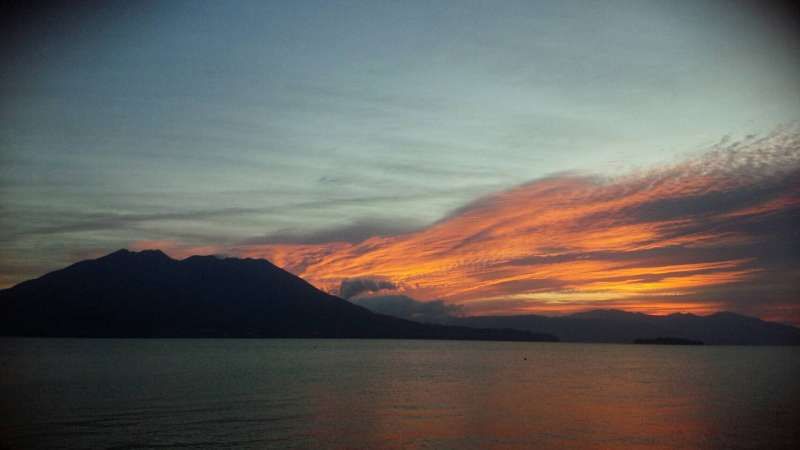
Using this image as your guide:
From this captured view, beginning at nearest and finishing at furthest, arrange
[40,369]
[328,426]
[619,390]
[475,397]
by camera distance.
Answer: [328,426], [475,397], [619,390], [40,369]

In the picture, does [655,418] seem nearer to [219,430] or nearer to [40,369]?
[219,430]

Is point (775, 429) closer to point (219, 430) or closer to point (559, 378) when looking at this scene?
point (219, 430)

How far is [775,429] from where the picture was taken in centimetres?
5053

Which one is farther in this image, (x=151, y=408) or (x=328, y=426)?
(x=151, y=408)

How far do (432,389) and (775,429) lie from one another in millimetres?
40201

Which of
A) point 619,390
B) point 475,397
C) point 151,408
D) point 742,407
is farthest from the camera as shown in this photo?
point 619,390

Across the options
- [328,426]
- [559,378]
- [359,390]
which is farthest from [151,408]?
[559,378]

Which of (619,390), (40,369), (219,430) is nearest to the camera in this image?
(219,430)

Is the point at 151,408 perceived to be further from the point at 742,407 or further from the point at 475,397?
the point at 742,407

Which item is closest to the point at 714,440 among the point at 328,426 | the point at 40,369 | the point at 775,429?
the point at 775,429

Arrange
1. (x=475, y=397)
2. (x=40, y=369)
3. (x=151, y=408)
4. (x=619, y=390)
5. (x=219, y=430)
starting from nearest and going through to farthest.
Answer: (x=219, y=430)
(x=151, y=408)
(x=475, y=397)
(x=619, y=390)
(x=40, y=369)

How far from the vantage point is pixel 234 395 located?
69.2m

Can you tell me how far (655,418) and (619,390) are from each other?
28.3 meters

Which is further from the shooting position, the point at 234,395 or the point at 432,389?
the point at 432,389
